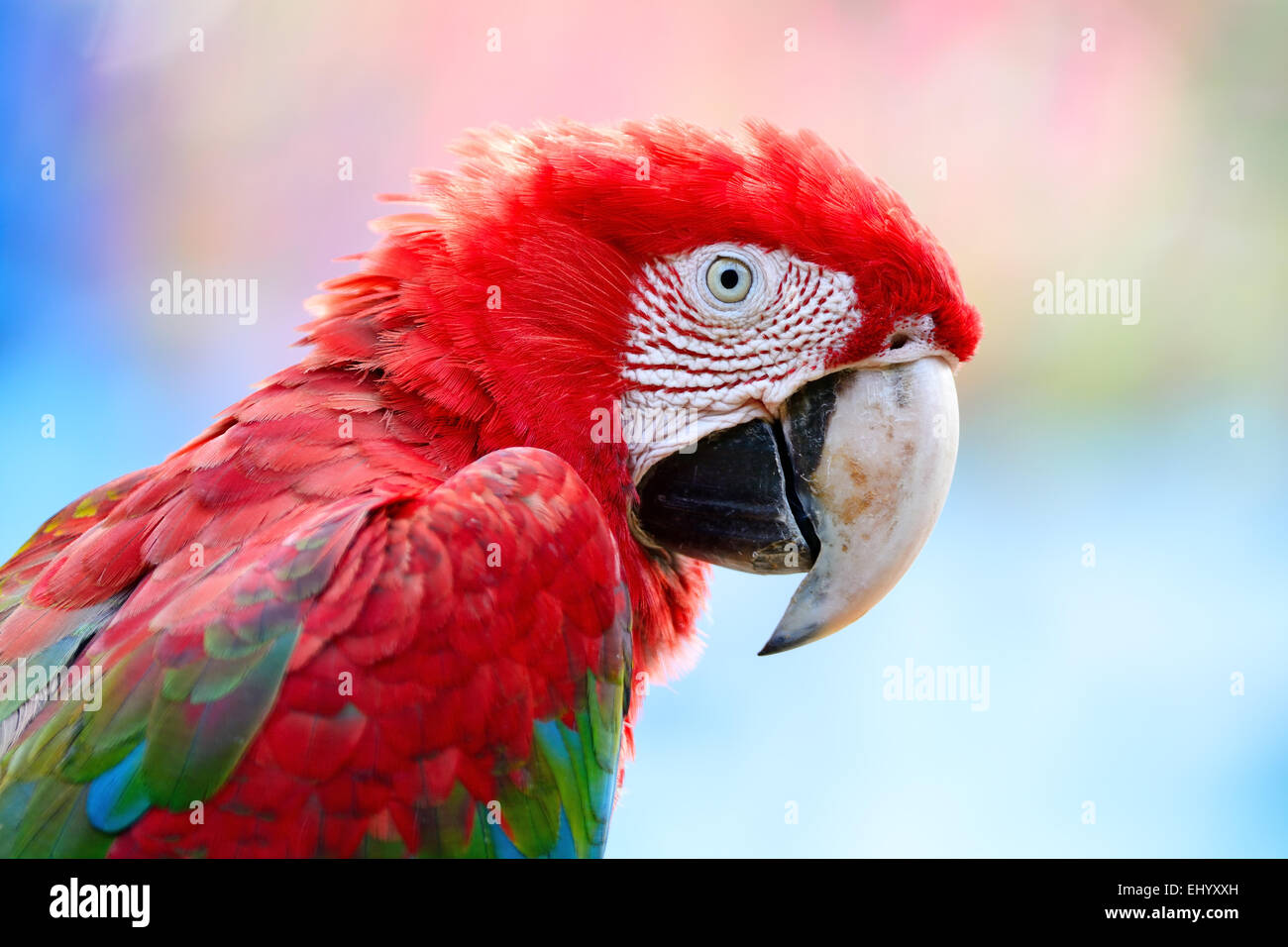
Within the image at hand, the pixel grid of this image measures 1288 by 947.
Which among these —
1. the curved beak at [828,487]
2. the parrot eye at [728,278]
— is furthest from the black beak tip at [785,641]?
the parrot eye at [728,278]

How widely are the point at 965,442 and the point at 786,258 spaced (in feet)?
5.04

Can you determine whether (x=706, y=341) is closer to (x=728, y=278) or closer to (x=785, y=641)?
(x=728, y=278)

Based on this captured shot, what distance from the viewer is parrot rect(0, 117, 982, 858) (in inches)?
33.3

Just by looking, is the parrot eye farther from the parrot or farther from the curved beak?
the curved beak

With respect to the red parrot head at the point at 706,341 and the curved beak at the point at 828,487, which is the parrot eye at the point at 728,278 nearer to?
the red parrot head at the point at 706,341

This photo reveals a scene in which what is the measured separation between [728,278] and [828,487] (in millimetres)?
259

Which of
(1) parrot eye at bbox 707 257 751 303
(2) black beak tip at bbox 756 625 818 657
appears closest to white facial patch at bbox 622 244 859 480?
(1) parrot eye at bbox 707 257 751 303

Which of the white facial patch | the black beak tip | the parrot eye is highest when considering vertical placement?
the parrot eye

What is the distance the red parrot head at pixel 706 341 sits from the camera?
3.51 feet

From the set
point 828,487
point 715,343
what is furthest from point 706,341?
point 828,487

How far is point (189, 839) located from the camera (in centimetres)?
83

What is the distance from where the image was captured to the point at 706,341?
1095mm
